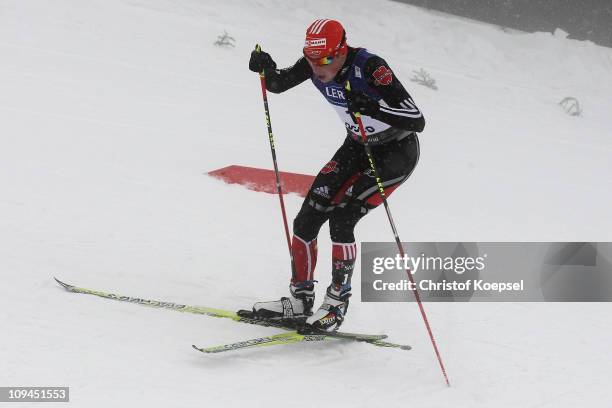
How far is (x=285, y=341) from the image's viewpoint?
4.09m

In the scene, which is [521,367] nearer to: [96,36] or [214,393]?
[214,393]

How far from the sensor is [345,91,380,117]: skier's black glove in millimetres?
3857

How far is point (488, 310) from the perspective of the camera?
17.3 ft

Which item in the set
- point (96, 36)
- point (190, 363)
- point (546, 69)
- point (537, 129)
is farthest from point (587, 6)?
point (190, 363)

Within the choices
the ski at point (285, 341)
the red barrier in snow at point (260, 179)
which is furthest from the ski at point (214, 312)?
the red barrier in snow at point (260, 179)

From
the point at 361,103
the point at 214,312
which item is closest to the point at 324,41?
the point at 361,103

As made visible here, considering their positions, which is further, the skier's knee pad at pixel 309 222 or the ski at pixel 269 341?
the skier's knee pad at pixel 309 222

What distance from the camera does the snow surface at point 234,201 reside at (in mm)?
3820

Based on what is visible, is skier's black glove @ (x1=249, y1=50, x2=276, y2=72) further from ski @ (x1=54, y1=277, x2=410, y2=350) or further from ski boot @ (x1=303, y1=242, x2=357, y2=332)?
ski @ (x1=54, y1=277, x2=410, y2=350)

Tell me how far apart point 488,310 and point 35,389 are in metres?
3.42
